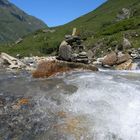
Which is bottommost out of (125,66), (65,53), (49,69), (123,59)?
(65,53)

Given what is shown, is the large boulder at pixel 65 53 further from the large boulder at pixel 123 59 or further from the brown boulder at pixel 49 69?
the brown boulder at pixel 49 69

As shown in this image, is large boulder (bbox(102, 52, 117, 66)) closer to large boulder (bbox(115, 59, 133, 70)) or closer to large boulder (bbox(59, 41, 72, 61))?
large boulder (bbox(115, 59, 133, 70))

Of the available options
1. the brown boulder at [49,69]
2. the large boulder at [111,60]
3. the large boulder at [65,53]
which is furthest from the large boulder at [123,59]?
the brown boulder at [49,69]

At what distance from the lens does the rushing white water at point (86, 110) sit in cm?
1496

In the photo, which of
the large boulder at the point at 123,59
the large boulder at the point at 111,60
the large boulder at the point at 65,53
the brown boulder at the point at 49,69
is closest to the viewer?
the brown boulder at the point at 49,69

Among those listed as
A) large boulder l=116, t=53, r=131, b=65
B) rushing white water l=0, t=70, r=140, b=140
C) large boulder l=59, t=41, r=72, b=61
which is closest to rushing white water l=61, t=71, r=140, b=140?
rushing white water l=0, t=70, r=140, b=140

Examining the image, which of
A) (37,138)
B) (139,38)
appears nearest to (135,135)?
(37,138)

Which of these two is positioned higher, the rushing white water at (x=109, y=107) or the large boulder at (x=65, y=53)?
the rushing white water at (x=109, y=107)

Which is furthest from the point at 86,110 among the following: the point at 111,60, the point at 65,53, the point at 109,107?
the point at 65,53

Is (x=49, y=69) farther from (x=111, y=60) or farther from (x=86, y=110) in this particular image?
(x=111, y=60)

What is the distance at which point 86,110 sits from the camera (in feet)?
55.0

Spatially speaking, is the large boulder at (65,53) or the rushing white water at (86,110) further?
the large boulder at (65,53)

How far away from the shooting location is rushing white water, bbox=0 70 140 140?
14959 mm

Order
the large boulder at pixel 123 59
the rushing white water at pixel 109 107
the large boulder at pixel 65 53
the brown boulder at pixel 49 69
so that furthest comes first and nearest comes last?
the large boulder at pixel 65 53
the large boulder at pixel 123 59
the brown boulder at pixel 49 69
the rushing white water at pixel 109 107
